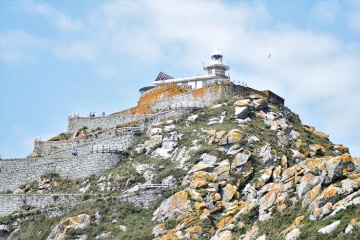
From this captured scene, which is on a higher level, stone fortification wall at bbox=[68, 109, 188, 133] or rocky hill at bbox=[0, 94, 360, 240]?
stone fortification wall at bbox=[68, 109, 188, 133]

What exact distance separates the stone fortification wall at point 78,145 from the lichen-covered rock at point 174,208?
1290 cm

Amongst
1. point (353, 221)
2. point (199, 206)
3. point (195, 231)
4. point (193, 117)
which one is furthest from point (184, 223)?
point (193, 117)

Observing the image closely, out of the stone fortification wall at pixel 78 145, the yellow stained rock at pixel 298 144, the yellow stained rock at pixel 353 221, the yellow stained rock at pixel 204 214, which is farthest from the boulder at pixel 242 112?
the yellow stained rock at pixel 353 221

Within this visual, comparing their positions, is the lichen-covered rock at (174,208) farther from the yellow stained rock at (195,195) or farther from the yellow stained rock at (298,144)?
the yellow stained rock at (298,144)

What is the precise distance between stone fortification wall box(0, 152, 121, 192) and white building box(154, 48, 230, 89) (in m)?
13.7

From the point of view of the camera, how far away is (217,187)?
46.8 m

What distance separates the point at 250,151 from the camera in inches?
1983

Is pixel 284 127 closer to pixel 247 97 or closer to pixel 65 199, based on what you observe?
pixel 247 97

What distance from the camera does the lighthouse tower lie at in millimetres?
71419

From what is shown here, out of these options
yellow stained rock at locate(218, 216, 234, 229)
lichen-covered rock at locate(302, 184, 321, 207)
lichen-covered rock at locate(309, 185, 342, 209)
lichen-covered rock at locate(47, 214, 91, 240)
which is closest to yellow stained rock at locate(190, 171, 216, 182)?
yellow stained rock at locate(218, 216, 234, 229)

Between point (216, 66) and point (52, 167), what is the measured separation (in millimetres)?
19558

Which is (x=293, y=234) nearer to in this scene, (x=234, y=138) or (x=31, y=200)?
(x=234, y=138)

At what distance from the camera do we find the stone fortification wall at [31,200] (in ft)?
176

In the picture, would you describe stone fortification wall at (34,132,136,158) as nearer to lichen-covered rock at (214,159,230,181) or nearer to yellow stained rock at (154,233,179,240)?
lichen-covered rock at (214,159,230,181)
